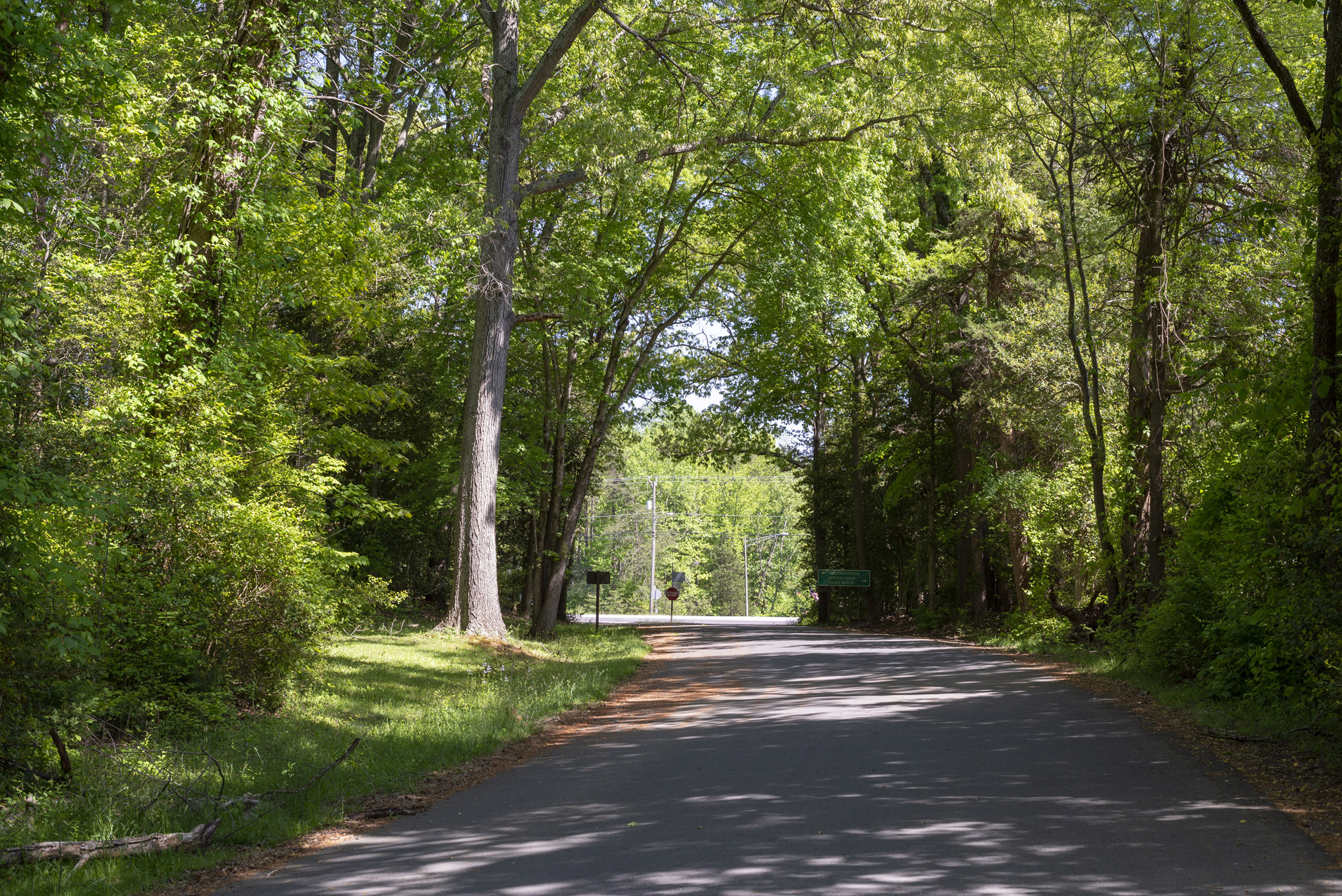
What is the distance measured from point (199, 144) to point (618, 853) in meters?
10.3

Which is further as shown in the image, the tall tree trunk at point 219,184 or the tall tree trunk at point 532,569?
the tall tree trunk at point 532,569

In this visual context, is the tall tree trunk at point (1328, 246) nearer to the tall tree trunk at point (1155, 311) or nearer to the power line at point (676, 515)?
the tall tree trunk at point (1155, 311)

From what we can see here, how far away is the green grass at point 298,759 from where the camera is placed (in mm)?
6031

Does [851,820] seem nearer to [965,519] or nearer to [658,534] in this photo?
[965,519]

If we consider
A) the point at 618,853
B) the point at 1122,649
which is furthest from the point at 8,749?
the point at 1122,649

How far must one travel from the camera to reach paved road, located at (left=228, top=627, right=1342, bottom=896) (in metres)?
5.34

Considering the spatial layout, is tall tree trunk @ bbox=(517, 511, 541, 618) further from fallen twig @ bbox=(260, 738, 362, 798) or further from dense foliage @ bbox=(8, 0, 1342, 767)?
fallen twig @ bbox=(260, 738, 362, 798)

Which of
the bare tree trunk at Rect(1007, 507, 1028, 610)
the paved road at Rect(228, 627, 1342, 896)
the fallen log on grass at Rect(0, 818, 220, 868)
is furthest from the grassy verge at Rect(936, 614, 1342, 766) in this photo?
the fallen log on grass at Rect(0, 818, 220, 868)

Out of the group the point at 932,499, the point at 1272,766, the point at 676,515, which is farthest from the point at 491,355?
the point at 676,515

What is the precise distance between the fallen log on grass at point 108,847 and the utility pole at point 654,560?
6301 cm

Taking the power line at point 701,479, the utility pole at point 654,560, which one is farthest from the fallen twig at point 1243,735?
the power line at point 701,479

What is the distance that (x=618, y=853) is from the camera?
234 inches

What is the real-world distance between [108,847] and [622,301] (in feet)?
72.0

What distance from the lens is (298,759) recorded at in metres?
8.44
